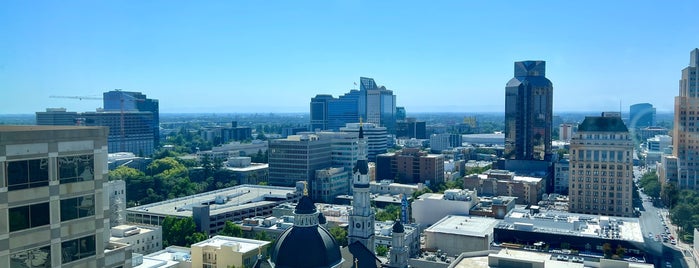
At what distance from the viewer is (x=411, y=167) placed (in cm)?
15275

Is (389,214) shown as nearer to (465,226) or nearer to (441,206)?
(441,206)

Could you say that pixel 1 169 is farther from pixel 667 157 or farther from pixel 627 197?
pixel 667 157

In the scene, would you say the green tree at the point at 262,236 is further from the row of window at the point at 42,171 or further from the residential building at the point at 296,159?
the row of window at the point at 42,171

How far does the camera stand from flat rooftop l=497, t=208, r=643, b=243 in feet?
244

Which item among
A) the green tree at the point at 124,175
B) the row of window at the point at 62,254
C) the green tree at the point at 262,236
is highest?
the row of window at the point at 62,254

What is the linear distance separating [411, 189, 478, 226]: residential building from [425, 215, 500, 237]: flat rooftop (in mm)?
3939

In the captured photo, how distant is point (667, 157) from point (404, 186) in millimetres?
60408

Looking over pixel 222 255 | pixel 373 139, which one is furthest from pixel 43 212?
pixel 373 139

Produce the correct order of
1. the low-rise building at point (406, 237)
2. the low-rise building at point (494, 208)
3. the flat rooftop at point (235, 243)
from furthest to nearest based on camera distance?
the low-rise building at point (494, 208)
the low-rise building at point (406, 237)
the flat rooftop at point (235, 243)

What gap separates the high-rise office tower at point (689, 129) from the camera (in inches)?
4872

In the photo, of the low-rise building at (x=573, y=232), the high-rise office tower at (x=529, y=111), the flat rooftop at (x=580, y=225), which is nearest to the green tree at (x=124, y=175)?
the flat rooftop at (x=580, y=225)

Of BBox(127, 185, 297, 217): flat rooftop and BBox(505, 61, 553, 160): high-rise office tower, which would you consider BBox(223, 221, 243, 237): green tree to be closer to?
BBox(127, 185, 297, 217): flat rooftop

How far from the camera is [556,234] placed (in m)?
74.6

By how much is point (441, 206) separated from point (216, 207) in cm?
3939
